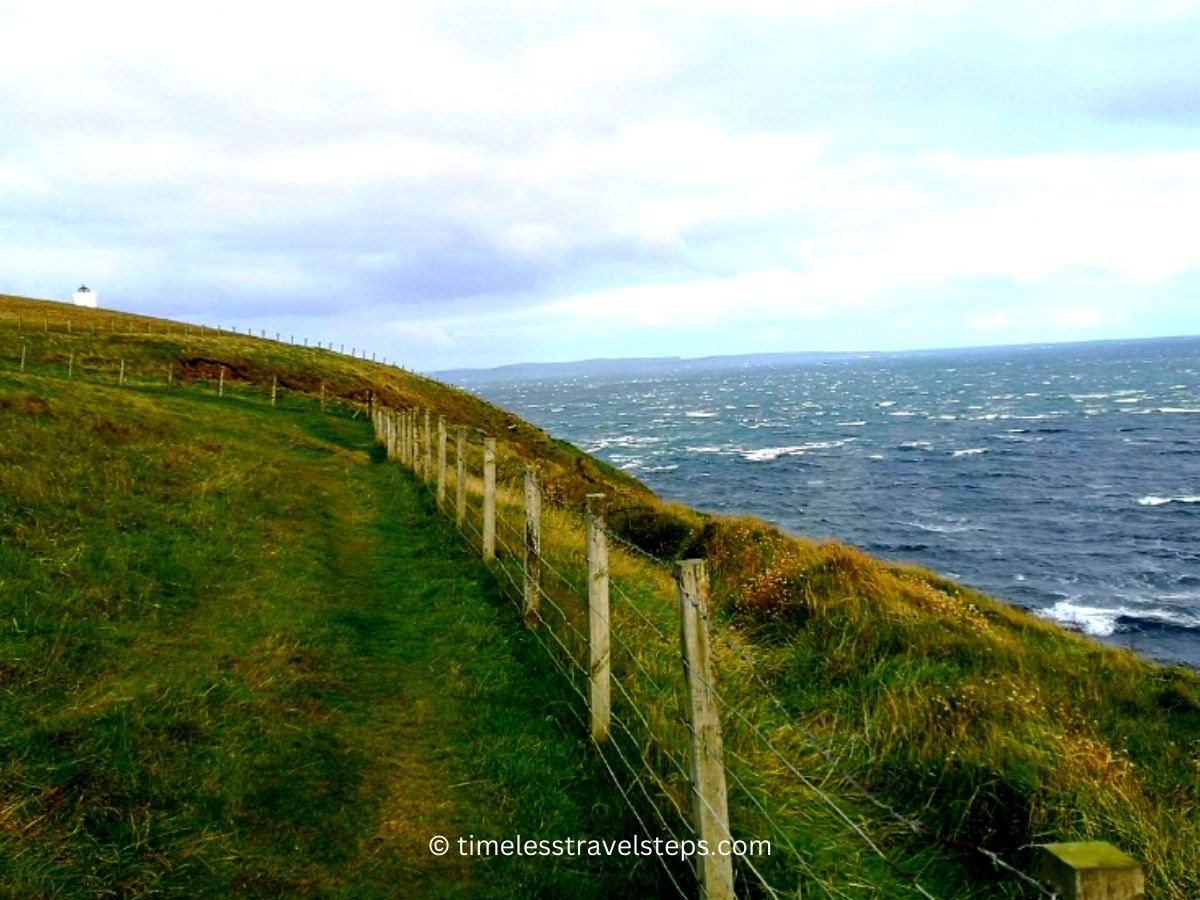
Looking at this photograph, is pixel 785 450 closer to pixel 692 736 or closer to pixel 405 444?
pixel 405 444

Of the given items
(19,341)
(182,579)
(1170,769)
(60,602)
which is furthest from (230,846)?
(19,341)

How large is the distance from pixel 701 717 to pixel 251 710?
4292mm

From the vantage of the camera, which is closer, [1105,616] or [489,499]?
[489,499]

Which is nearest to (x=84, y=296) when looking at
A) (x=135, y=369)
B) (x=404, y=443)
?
(x=135, y=369)

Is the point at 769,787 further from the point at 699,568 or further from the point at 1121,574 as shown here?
the point at 1121,574

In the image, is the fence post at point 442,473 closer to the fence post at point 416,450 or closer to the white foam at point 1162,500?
the fence post at point 416,450

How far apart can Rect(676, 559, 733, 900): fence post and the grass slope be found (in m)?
0.80

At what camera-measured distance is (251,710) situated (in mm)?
6672

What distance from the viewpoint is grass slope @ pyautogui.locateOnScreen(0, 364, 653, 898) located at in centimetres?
485

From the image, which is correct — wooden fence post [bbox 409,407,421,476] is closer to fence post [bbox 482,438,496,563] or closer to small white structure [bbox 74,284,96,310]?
fence post [bbox 482,438,496,563]

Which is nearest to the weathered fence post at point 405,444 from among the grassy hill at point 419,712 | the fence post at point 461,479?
the grassy hill at point 419,712

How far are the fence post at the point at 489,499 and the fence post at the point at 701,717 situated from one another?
6.88 meters

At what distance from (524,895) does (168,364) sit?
1956 inches

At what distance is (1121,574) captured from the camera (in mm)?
29562
